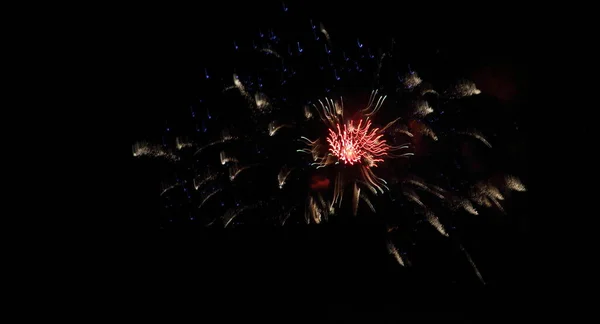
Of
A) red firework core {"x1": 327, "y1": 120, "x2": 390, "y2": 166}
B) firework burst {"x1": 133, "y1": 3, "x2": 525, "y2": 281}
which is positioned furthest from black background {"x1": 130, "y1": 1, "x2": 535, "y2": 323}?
red firework core {"x1": 327, "y1": 120, "x2": 390, "y2": 166}

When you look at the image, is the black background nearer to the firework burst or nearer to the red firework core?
the firework burst

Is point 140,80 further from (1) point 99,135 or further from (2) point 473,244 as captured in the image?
(2) point 473,244

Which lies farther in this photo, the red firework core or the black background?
the red firework core

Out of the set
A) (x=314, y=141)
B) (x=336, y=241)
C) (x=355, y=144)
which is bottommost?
(x=336, y=241)

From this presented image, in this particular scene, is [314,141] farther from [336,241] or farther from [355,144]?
[336,241]

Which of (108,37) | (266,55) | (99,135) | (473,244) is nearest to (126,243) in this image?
(99,135)

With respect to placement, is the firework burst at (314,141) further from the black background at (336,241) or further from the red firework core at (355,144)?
the black background at (336,241)

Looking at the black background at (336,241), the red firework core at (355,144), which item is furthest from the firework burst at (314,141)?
the black background at (336,241)

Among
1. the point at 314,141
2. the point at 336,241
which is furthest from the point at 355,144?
the point at 336,241
